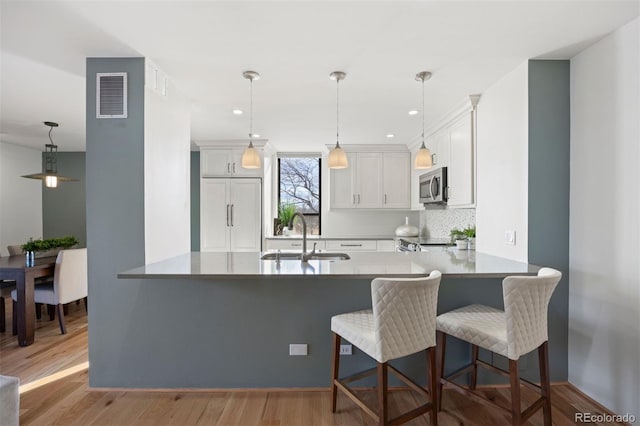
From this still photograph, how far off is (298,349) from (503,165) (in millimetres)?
2070

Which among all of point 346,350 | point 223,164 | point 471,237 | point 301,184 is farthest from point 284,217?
point 346,350

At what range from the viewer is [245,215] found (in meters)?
4.70

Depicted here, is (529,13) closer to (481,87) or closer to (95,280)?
(481,87)

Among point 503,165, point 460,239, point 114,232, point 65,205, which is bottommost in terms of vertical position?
point 460,239

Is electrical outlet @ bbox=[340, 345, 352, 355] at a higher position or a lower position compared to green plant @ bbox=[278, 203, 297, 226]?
lower

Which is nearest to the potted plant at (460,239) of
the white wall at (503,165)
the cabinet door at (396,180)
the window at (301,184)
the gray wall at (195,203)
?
the white wall at (503,165)

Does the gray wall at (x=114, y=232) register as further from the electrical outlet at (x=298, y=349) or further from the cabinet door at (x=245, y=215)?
the cabinet door at (x=245, y=215)

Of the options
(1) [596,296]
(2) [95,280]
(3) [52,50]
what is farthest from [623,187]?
(3) [52,50]

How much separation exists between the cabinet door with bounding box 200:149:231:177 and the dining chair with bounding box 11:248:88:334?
1.82 meters

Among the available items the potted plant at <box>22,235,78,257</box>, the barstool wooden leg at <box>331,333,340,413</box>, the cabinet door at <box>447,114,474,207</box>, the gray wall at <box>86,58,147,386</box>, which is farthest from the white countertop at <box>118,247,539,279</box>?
the potted plant at <box>22,235,78,257</box>

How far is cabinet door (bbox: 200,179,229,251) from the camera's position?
15.4 ft

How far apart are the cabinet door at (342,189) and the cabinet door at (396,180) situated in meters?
0.49

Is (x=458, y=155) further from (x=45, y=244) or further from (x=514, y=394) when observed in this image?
(x=45, y=244)

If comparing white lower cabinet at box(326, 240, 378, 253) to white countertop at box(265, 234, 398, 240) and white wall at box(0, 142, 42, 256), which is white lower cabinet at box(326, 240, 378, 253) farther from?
white wall at box(0, 142, 42, 256)
